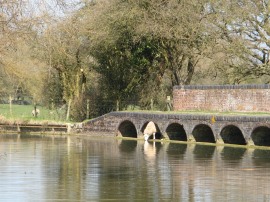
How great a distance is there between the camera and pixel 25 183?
74.4ft

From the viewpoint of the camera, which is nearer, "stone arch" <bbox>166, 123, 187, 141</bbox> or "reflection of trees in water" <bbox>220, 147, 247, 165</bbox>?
"reflection of trees in water" <bbox>220, 147, 247, 165</bbox>

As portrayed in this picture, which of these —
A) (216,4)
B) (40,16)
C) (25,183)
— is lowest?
(25,183)

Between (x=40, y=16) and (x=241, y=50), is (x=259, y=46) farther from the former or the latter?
(x=40, y=16)

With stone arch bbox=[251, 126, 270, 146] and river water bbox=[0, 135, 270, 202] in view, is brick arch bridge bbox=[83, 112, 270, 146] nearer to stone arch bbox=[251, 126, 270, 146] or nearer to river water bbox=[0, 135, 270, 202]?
stone arch bbox=[251, 126, 270, 146]

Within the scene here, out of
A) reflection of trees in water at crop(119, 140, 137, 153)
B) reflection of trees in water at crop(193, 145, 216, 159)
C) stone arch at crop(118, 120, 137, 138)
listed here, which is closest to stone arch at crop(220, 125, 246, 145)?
reflection of trees in water at crop(193, 145, 216, 159)

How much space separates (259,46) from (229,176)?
26013 mm

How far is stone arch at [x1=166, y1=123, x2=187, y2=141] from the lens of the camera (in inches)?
1602

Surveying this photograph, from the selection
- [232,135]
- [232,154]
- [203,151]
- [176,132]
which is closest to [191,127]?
[232,135]

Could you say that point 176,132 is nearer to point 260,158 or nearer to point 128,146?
point 128,146

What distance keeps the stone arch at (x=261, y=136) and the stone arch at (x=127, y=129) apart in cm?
937

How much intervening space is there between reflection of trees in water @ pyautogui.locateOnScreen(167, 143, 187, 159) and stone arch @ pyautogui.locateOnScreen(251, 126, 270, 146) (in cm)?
293

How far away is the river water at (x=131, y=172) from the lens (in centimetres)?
2067

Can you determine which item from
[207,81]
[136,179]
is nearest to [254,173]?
[136,179]

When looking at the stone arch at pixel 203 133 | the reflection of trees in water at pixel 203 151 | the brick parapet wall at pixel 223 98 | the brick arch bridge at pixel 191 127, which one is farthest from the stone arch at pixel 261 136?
the stone arch at pixel 203 133
